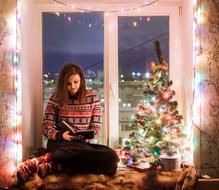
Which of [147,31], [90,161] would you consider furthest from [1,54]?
[147,31]

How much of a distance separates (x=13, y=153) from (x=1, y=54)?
0.74 m

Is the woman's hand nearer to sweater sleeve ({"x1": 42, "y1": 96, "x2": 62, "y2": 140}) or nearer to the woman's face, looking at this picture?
sweater sleeve ({"x1": 42, "y1": 96, "x2": 62, "y2": 140})

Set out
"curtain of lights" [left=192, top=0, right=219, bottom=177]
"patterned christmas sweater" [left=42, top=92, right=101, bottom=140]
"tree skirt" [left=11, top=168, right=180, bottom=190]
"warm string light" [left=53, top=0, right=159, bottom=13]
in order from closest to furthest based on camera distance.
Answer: "tree skirt" [left=11, top=168, right=180, bottom=190] → "curtain of lights" [left=192, top=0, right=219, bottom=177] → "patterned christmas sweater" [left=42, top=92, right=101, bottom=140] → "warm string light" [left=53, top=0, right=159, bottom=13]

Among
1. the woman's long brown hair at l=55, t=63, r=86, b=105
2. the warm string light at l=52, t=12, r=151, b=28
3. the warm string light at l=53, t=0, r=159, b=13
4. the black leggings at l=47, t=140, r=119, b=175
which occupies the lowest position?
the black leggings at l=47, t=140, r=119, b=175

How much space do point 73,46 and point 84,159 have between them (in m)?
1.28

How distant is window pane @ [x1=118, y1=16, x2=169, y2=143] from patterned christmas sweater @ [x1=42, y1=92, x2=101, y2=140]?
1.66ft

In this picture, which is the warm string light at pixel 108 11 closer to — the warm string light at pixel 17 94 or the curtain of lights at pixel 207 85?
the warm string light at pixel 17 94

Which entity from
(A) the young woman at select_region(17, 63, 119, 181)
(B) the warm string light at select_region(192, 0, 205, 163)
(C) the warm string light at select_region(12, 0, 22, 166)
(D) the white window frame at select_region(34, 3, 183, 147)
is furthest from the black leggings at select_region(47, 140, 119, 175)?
(D) the white window frame at select_region(34, 3, 183, 147)

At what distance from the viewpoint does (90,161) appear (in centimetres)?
270

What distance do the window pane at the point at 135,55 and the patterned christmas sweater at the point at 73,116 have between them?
19.9 inches

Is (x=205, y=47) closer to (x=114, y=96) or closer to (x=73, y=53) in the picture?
(x=114, y=96)

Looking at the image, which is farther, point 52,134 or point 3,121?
point 52,134

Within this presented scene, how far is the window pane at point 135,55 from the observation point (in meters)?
3.54

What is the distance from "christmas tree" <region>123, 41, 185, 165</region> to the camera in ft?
9.74
